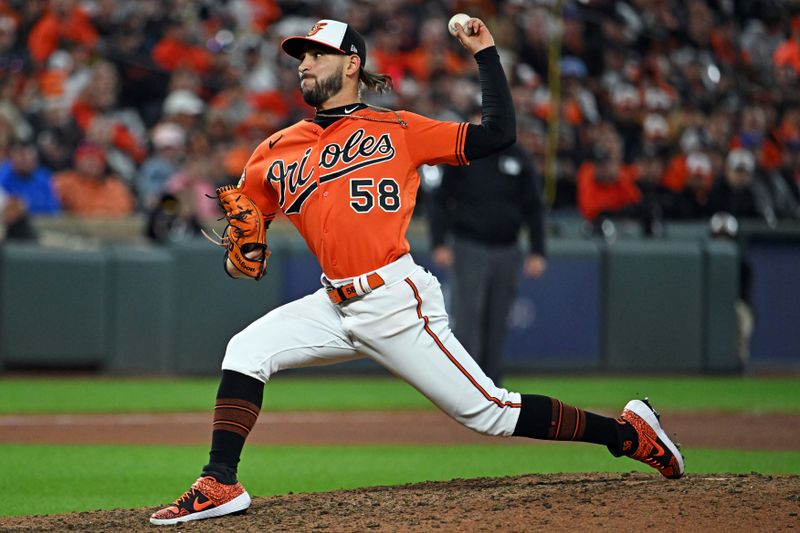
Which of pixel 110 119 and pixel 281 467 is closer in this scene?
pixel 281 467

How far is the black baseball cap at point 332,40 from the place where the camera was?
16.1 ft

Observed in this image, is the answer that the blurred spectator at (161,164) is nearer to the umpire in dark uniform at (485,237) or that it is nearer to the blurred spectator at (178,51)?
the blurred spectator at (178,51)

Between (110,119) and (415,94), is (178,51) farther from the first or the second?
(415,94)

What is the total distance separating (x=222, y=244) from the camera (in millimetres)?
5070

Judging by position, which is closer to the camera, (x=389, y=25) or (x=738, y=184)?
(x=738, y=184)

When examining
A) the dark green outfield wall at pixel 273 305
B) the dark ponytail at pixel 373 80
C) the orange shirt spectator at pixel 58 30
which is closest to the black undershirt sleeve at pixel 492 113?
the dark ponytail at pixel 373 80

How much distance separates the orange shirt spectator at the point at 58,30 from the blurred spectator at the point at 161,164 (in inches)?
85.8

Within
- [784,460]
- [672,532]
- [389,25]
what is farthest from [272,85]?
[672,532]

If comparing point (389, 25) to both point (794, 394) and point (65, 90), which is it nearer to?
point (65, 90)

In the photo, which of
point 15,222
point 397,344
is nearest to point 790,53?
point 15,222

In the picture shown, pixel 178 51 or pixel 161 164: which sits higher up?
pixel 178 51

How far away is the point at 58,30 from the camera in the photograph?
1434 centimetres

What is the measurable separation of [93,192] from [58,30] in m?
2.70

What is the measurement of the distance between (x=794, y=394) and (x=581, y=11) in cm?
801
